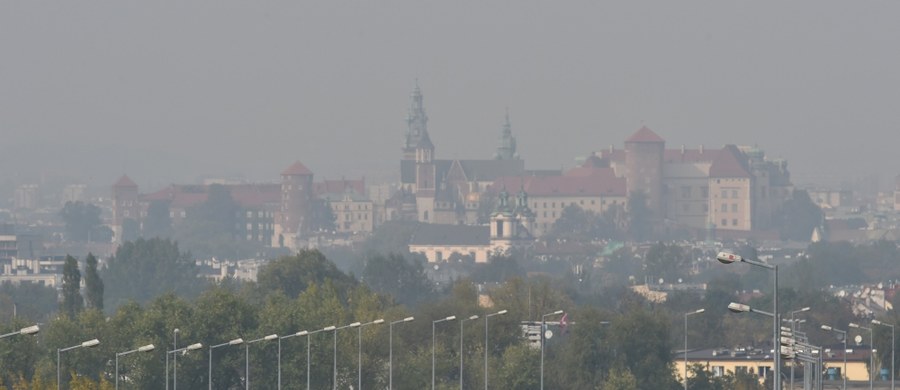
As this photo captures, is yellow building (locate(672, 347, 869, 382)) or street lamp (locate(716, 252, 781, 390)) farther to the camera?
yellow building (locate(672, 347, 869, 382))

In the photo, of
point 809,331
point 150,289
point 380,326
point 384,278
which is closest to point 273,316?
point 380,326

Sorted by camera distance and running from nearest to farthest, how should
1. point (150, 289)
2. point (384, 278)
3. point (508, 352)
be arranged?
1. point (508, 352)
2. point (384, 278)
3. point (150, 289)

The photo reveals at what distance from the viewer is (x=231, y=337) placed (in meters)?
74.4

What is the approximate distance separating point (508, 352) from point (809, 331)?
3138 centimetres

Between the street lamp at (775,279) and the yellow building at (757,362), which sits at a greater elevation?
the street lamp at (775,279)

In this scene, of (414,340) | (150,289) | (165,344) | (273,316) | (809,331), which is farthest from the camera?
(150,289)

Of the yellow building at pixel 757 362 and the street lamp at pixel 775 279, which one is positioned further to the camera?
the yellow building at pixel 757 362

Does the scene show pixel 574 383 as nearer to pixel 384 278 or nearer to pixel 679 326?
pixel 679 326

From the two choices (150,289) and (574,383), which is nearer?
(574,383)

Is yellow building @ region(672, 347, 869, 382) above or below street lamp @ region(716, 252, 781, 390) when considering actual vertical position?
below

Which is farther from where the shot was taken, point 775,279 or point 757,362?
point 757,362

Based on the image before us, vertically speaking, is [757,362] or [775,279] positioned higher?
[775,279]

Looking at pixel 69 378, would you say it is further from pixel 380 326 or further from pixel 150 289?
pixel 150 289

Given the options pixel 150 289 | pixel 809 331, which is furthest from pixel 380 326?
pixel 150 289
